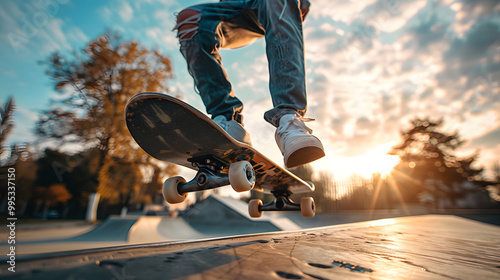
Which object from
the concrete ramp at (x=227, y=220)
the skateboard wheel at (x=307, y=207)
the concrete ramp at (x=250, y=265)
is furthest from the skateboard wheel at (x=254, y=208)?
the concrete ramp at (x=227, y=220)

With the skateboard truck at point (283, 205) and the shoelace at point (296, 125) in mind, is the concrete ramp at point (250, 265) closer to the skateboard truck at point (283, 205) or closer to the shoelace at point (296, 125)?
the shoelace at point (296, 125)

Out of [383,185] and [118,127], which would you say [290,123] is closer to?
[118,127]

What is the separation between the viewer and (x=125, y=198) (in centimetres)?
2089

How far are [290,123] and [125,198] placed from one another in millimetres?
23348

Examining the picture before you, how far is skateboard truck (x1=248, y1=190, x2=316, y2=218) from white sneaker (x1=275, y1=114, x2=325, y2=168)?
0.61m

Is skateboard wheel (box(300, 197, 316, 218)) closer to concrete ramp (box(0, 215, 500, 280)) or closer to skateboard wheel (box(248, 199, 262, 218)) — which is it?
skateboard wheel (box(248, 199, 262, 218))

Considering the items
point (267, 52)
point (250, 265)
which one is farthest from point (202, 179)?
point (267, 52)

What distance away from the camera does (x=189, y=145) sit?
4.00 ft

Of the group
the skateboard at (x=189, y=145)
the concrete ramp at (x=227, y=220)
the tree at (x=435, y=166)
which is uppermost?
the tree at (x=435, y=166)

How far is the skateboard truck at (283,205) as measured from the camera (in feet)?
5.79

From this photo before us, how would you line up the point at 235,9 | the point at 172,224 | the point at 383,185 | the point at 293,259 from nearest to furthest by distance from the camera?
the point at 293,259 < the point at 235,9 < the point at 172,224 < the point at 383,185

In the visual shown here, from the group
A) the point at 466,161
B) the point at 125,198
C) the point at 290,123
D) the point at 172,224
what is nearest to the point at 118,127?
the point at 172,224

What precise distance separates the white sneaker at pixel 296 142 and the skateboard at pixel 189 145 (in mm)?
163

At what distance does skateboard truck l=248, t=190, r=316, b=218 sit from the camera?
5.79ft
